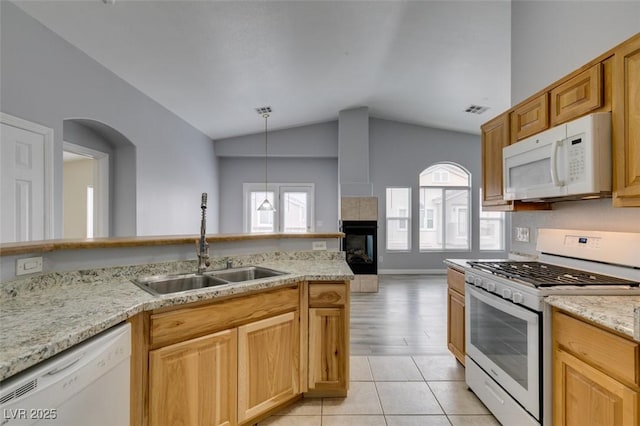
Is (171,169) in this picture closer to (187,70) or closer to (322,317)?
(187,70)

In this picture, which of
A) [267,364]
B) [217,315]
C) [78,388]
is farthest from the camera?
[267,364]

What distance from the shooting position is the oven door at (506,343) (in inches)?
61.1

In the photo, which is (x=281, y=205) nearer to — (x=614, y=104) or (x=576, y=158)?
(x=576, y=158)

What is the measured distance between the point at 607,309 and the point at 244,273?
6.53ft

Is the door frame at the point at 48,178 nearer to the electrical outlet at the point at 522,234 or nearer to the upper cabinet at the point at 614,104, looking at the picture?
the upper cabinet at the point at 614,104

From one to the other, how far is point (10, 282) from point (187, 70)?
2.91 meters

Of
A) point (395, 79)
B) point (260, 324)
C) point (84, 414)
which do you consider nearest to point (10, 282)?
point (84, 414)

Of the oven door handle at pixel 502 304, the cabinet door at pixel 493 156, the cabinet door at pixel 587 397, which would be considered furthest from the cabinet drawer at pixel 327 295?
the cabinet door at pixel 493 156

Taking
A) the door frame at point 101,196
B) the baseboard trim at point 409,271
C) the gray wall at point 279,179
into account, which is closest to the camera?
the door frame at point 101,196

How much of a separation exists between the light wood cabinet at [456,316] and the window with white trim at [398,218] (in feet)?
13.8

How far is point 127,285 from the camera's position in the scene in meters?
1.67

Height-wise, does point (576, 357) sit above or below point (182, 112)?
below

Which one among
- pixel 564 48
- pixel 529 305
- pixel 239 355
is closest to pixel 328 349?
pixel 239 355

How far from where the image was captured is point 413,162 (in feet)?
22.8
